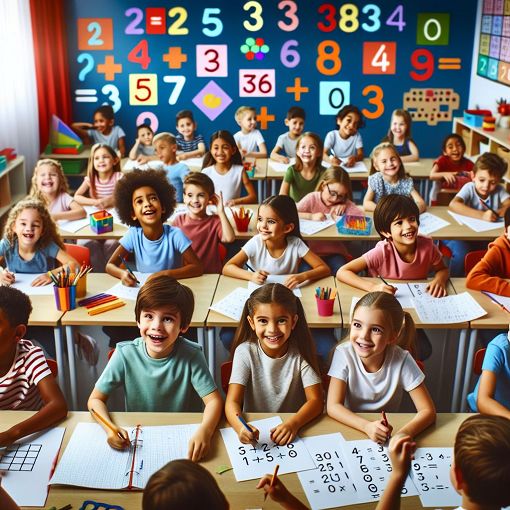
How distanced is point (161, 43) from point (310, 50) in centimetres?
166

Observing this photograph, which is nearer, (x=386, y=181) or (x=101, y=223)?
(x=101, y=223)

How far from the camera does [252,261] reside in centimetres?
363

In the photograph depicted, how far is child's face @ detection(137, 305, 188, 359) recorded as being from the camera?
7.73 feet

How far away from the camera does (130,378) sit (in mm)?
2441

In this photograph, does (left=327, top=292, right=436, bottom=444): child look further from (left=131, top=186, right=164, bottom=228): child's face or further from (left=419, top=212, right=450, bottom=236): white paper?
(left=419, top=212, right=450, bottom=236): white paper

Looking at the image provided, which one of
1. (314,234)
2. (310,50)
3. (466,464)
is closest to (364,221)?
(314,234)

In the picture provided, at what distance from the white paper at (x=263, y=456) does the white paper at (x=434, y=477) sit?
315 millimetres

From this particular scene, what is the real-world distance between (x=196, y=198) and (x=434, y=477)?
242 centimetres

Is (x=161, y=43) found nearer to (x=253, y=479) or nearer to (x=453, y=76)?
(x=453, y=76)

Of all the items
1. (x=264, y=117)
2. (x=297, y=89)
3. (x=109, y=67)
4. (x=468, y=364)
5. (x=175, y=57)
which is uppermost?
(x=175, y=57)

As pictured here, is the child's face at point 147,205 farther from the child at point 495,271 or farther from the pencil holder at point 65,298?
the child at point 495,271

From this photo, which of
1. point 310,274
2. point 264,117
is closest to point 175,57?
point 264,117

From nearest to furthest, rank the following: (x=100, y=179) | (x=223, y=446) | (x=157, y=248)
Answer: (x=223, y=446), (x=157, y=248), (x=100, y=179)

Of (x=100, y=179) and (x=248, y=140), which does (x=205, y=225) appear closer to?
(x=100, y=179)
